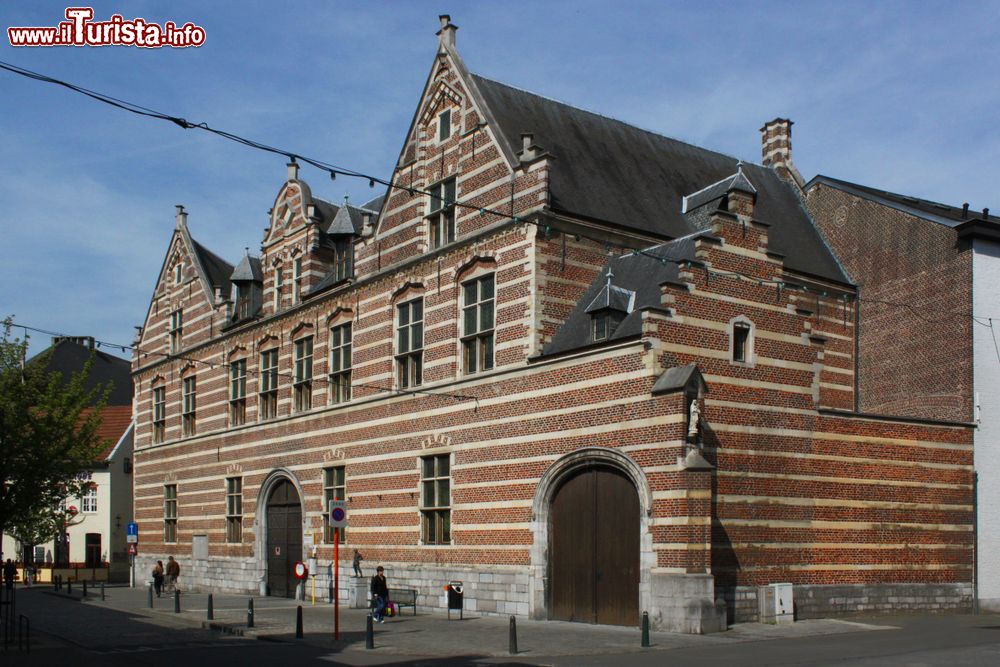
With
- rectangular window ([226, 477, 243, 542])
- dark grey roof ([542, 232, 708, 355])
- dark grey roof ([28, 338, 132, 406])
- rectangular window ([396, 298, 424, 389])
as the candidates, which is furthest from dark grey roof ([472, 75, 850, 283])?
dark grey roof ([28, 338, 132, 406])

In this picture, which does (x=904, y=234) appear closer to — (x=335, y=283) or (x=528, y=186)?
(x=528, y=186)

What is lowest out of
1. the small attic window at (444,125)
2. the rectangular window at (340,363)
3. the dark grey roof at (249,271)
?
the rectangular window at (340,363)

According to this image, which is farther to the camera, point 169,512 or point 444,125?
point 169,512

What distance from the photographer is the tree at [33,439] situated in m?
23.6

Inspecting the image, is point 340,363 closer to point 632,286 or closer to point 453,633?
point 632,286

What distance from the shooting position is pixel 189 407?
40.4 m

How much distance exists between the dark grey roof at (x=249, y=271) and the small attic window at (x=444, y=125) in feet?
40.7

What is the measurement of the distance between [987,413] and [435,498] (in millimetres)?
13419

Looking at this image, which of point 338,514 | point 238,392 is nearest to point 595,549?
point 338,514

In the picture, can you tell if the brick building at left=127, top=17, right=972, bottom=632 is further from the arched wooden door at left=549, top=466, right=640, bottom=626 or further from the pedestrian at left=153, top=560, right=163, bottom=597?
the pedestrian at left=153, top=560, right=163, bottom=597

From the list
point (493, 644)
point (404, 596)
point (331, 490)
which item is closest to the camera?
point (493, 644)

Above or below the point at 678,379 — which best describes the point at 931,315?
above

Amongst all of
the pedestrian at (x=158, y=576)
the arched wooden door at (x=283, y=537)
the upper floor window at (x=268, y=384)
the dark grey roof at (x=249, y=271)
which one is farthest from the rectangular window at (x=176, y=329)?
the pedestrian at (x=158, y=576)

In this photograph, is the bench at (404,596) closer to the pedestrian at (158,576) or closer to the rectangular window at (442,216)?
the rectangular window at (442,216)
